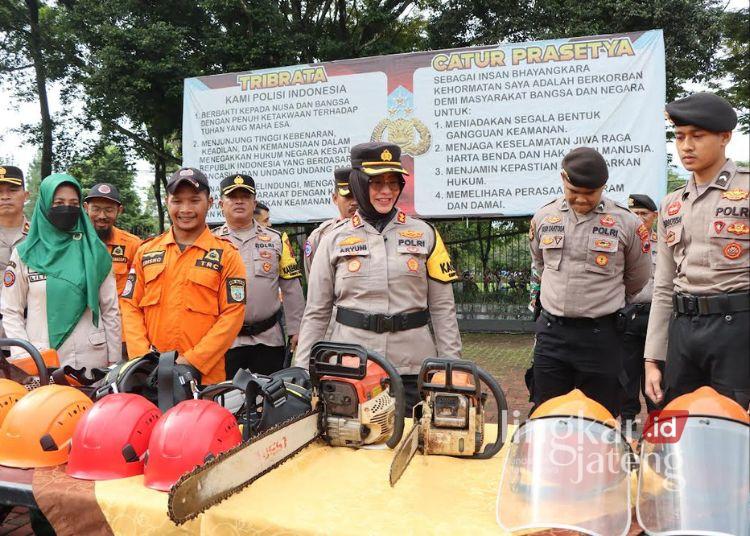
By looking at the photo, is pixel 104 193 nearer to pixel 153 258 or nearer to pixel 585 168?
pixel 153 258

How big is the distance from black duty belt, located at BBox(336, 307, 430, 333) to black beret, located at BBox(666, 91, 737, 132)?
1.23m

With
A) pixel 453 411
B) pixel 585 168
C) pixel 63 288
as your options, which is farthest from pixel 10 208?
pixel 585 168

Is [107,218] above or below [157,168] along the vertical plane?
below

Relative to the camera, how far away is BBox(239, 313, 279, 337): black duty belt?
357cm

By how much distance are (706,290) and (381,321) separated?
120 cm

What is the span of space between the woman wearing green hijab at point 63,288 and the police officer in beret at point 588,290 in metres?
2.23

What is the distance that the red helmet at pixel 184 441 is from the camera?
1532 millimetres

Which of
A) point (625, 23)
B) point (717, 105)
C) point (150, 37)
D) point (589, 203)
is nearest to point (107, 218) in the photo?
point (589, 203)

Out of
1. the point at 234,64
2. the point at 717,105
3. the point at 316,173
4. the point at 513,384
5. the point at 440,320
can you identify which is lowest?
the point at 513,384

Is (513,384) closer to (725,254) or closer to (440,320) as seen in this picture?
(440,320)

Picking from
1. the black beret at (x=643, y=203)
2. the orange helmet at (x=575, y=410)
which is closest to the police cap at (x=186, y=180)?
the orange helmet at (x=575, y=410)

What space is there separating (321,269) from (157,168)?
45.0ft

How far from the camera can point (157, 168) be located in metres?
14.8

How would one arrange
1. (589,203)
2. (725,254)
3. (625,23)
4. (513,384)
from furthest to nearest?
(625,23) < (513,384) < (589,203) < (725,254)
